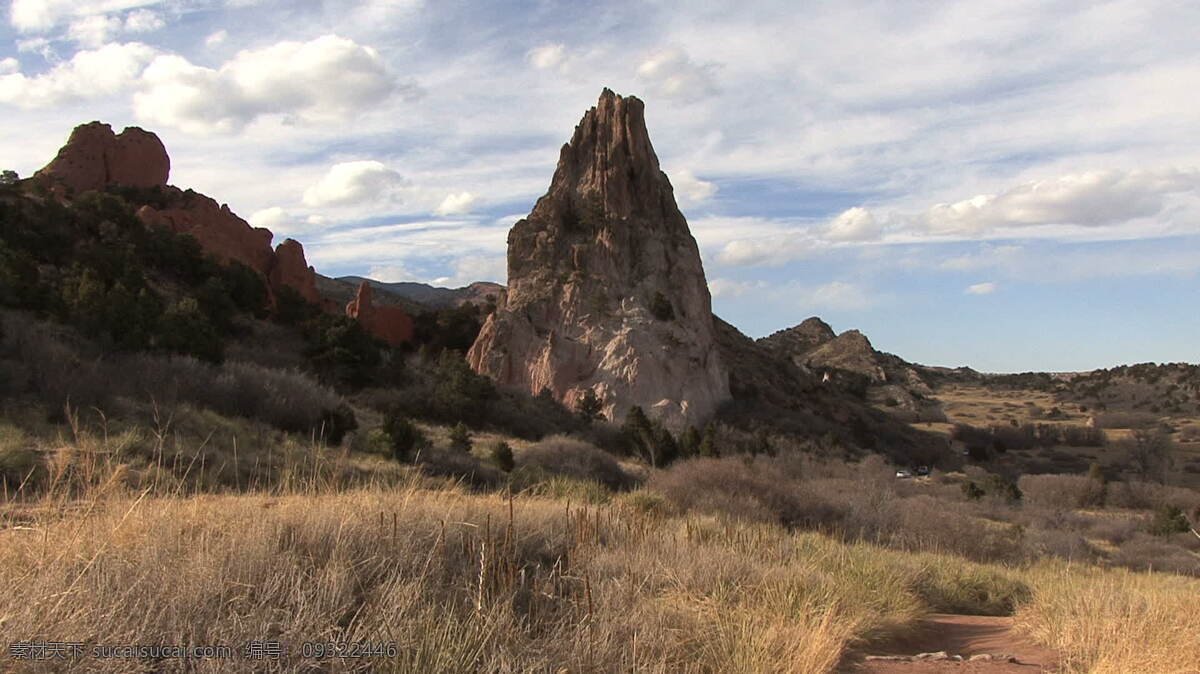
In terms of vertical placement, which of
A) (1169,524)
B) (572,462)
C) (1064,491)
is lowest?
(1064,491)

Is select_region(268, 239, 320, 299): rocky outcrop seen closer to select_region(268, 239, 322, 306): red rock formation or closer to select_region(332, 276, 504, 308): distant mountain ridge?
select_region(268, 239, 322, 306): red rock formation

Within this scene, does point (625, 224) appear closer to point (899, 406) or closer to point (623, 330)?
point (623, 330)

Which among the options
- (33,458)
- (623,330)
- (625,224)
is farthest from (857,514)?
(625,224)

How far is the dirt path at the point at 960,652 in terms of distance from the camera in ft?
16.8

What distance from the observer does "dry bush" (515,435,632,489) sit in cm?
1926

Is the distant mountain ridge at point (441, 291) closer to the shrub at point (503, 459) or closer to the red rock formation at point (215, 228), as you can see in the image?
the red rock formation at point (215, 228)

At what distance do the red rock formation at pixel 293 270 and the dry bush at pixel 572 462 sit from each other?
29.9m

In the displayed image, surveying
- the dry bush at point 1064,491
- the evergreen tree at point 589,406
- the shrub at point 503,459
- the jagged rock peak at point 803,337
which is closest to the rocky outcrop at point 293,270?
the evergreen tree at point 589,406

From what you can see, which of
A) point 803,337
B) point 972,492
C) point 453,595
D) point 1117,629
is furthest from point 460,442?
point 803,337

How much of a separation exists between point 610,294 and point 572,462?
2184cm

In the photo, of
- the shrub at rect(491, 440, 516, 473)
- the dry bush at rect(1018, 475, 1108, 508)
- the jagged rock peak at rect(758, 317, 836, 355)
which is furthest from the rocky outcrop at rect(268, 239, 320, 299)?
the jagged rock peak at rect(758, 317, 836, 355)

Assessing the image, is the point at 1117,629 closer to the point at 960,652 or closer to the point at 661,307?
→ the point at 960,652

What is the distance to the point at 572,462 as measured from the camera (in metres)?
20.2

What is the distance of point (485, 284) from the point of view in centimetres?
10862
